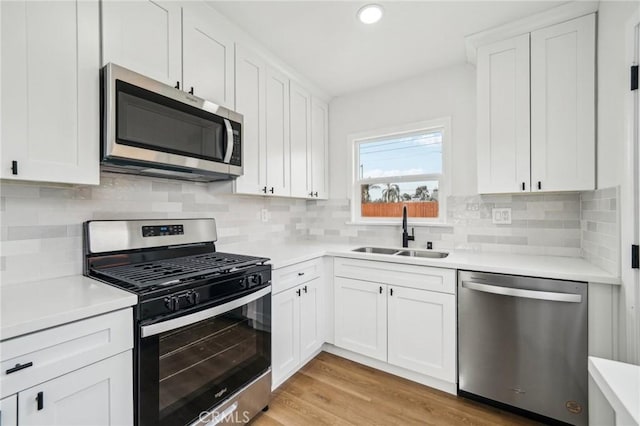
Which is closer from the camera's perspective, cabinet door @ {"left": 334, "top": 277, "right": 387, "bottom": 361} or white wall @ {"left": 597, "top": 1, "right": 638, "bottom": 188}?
white wall @ {"left": 597, "top": 1, "right": 638, "bottom": 188}

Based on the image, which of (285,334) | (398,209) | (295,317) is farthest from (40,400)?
(398,209)

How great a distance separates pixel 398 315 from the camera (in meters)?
2.12

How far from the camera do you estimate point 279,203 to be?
2.89 metres

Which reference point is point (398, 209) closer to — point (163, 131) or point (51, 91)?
point (163, 131)

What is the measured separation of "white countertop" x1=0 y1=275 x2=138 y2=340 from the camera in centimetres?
88

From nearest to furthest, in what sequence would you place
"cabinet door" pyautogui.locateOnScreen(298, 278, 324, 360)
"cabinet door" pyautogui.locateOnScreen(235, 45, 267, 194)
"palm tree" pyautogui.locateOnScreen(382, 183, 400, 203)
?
"cabinet door" pyautogui.locateOnScreen(235, 45, 267, 194)
"cabinet door" pyautogui.locateOnScreen(298, 278, 324, 360)
"palm tree" pyautogui.locateOnScreen(382, 183, 400, 203)

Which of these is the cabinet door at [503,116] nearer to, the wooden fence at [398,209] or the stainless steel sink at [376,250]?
the wooden fence at [398,209]

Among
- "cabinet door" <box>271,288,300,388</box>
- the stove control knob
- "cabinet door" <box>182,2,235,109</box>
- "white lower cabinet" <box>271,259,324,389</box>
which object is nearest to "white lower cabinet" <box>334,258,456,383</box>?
"white lower cabinet" <box>271,259,324,389</box>

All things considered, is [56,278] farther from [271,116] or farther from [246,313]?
[271,116]

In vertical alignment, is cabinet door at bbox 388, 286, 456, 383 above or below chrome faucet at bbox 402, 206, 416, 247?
below

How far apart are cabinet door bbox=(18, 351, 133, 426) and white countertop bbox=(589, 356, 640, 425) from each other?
1.63 m

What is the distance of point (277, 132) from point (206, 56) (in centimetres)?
78

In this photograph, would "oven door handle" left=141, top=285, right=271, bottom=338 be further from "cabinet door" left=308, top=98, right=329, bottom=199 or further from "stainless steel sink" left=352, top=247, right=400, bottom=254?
"cabinet door" left=308, top=98, right=329, bottom=199

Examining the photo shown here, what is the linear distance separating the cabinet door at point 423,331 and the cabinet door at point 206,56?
189 cm
